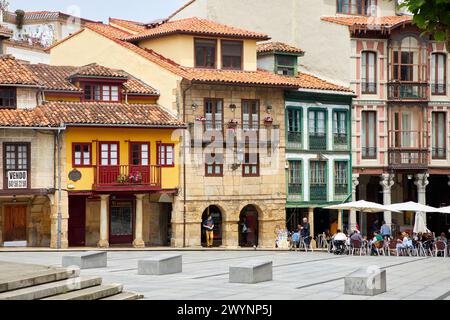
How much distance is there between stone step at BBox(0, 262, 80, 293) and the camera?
19.4m

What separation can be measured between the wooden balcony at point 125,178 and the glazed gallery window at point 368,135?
12.6m

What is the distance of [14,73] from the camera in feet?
142

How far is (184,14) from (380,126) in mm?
11941

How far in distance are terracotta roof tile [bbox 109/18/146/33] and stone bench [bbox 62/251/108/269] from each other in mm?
26548

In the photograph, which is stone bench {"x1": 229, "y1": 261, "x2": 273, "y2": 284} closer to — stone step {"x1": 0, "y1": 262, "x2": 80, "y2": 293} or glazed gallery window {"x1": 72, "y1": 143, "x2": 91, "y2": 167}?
stone step {"x1": 0, "y1": 262, "x2": 80, "y2": 293}

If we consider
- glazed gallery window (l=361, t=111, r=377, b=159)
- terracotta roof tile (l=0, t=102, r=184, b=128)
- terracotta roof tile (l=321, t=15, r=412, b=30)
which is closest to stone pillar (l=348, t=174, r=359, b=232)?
glazed gallery window (l=361, t=111, r=377, b=159)

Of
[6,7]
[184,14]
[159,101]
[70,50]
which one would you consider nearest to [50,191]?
[159,101]

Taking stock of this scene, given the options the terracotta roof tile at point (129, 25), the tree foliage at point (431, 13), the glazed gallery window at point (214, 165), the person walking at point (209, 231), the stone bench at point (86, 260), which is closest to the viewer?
the tree foliage at point (431, 13)

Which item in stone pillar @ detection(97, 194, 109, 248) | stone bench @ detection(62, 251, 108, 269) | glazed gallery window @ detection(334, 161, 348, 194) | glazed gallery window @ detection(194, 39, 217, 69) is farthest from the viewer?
glazed gallery window @ detection(334, 161, 348, 194)

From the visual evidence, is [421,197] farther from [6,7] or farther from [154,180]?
[6,7]

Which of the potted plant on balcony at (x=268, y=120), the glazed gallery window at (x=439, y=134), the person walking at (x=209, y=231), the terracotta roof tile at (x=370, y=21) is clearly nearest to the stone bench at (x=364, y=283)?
the person walking at (x=209, y=231)

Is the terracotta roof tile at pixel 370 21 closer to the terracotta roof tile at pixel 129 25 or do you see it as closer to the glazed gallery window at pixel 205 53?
the glazed gallery window at pixel 205 53

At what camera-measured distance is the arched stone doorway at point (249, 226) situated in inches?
1972

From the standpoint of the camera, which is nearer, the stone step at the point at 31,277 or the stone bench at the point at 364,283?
the stone step at the point at 31,277
